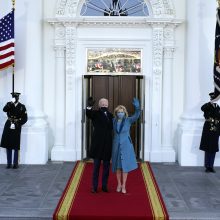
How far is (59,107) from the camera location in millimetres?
11211

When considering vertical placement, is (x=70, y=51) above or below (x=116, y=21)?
below

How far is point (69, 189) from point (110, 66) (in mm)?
4090

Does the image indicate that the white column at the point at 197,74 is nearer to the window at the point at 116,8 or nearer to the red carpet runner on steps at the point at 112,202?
the window at the point at 116,8

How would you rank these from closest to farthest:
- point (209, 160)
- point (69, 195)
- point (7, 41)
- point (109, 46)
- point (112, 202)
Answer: point (112, 202), point (69, 195), point (209, 160), point (7, 41), point (109, 46)

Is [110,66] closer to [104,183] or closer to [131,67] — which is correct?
[131,67]

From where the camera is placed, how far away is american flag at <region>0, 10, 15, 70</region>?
10172mm

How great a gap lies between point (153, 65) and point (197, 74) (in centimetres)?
110

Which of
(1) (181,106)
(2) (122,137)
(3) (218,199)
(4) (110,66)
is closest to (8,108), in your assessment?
(4) (110,66)

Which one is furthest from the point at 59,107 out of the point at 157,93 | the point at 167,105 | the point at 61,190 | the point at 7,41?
the point at 61,190

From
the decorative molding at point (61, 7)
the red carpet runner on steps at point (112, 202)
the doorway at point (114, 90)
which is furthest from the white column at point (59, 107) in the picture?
the red carpet runner on steps at point (112, 202)

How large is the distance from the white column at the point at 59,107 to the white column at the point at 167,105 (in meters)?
2.53

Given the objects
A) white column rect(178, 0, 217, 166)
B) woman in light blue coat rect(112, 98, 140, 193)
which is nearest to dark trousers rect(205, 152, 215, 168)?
white column rect(178, 0, 217, 166)

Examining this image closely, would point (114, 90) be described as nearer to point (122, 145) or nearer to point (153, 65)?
point (153, 65)

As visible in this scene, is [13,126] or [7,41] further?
[7,41]
